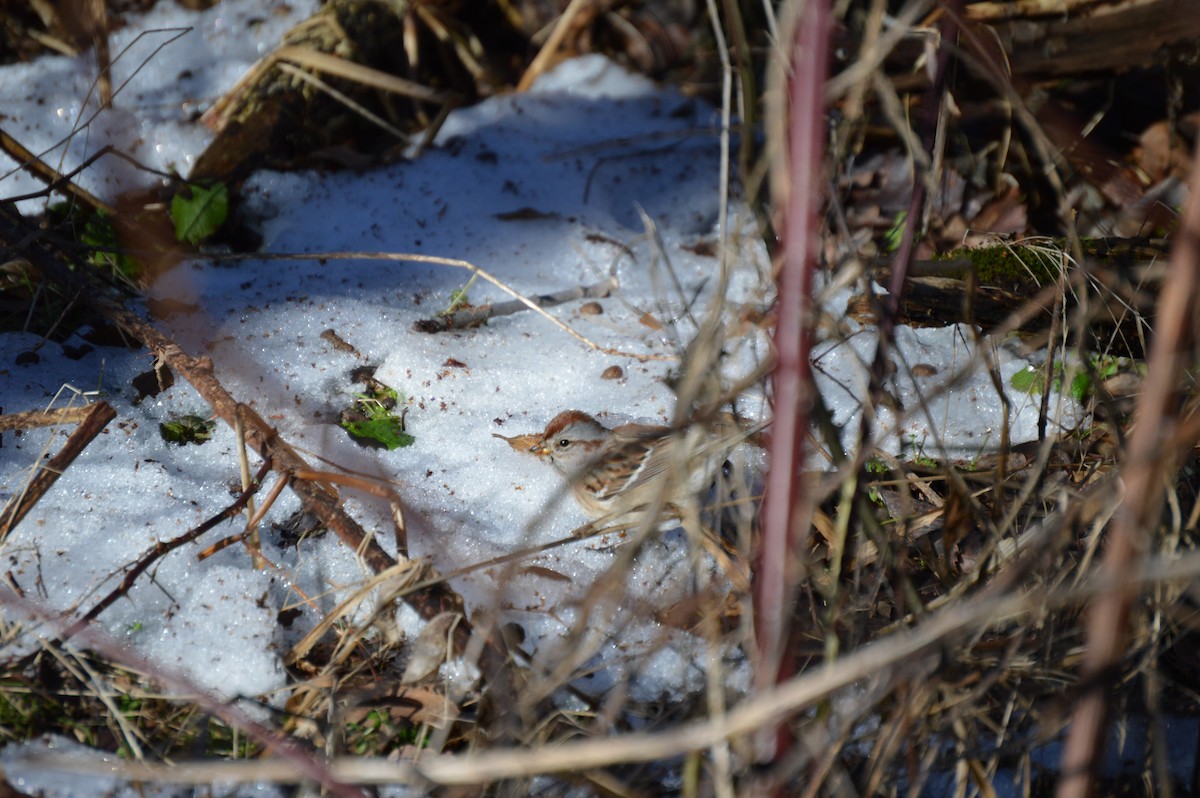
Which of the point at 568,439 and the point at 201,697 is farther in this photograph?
the point at 568,439

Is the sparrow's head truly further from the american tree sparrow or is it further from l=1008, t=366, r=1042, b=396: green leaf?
l=1008, t=366, r=1042, b=396: green leaf

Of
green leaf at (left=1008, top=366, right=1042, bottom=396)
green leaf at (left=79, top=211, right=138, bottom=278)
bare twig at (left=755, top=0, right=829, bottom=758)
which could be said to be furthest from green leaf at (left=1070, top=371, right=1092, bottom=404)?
green leaf at (left=79, top=211, right=138, bottom=278)

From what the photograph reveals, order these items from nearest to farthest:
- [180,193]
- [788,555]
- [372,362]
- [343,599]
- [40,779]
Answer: [788,555] < [40,779] < [343,599] < [372,362] < [180,193]

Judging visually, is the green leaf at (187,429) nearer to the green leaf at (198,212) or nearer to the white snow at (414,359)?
the white snow at (414,359)

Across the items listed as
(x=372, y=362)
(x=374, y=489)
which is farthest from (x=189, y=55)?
(x=374, y=489)

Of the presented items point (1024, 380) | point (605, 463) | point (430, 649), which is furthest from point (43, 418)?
point (1024, 380)

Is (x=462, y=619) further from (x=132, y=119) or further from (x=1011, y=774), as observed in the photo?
(x=132, y=119)

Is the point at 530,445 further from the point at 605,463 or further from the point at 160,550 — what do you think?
the point at 160,550

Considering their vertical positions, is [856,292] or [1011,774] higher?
[856,292]
